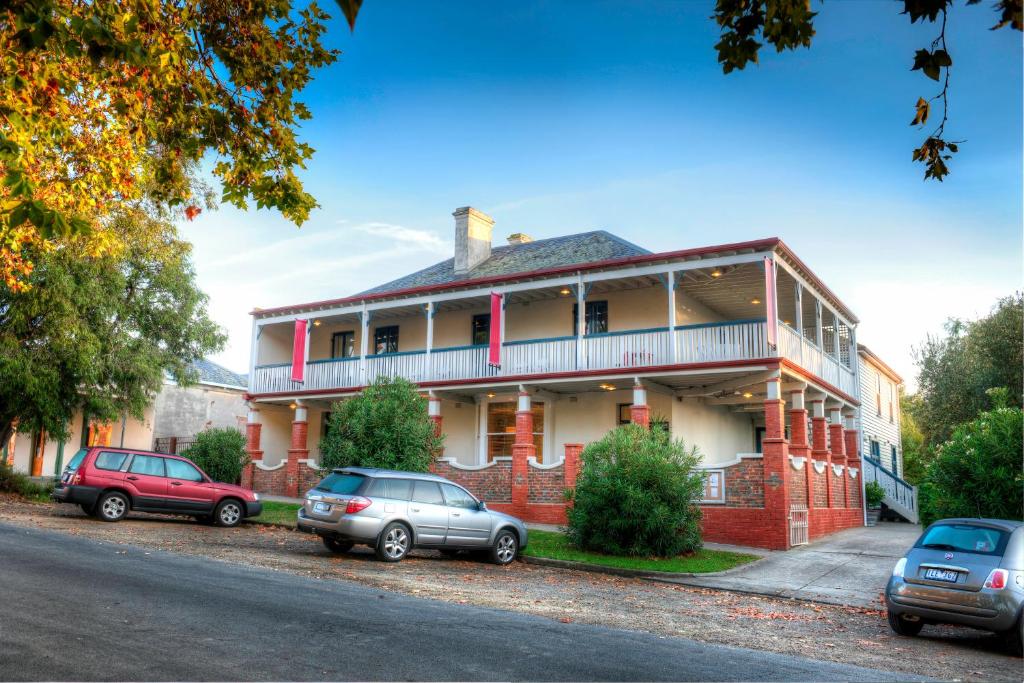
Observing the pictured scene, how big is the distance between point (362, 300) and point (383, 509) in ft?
44.5

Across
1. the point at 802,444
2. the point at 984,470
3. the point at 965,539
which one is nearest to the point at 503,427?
the point at 802,444

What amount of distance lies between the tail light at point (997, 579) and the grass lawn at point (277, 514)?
14.8 meters

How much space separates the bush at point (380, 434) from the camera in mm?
20547

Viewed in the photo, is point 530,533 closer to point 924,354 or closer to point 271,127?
point 271,127

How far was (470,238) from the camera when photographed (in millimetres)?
29641

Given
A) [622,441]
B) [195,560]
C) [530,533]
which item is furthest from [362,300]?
[195,560]

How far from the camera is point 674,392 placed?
79.2 feet

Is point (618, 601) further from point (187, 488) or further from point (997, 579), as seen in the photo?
point (187, 488)

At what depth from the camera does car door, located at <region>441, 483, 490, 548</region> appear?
15.4 metres

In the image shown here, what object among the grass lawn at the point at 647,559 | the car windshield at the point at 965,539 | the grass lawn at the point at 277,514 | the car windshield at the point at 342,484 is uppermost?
the car windshield at the point at 342,484

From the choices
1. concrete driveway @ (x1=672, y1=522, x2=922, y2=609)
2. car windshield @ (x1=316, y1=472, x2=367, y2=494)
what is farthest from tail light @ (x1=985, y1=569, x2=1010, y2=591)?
car windshield @ (x1=316, y1=472, x2=367, y2=494)

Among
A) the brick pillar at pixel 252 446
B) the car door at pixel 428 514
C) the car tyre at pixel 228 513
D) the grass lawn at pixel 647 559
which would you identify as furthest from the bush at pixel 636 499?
the brick pillar at pixel 252 446

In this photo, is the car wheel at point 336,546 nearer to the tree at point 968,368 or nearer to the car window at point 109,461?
the car window at point 109,461

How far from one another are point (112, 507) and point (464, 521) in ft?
27.2
